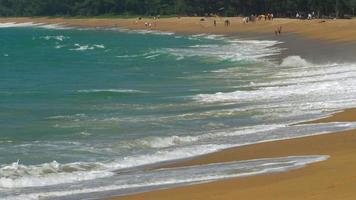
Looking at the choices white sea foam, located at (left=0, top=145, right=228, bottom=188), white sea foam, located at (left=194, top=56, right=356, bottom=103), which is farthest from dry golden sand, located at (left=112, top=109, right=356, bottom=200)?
white sea foam, located at (left=194, top=56, right=356, bottom=103)

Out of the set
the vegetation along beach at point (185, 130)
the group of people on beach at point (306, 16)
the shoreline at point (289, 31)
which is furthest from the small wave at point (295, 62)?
the group of people on beach at point (306, 16)

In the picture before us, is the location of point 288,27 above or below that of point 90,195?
below

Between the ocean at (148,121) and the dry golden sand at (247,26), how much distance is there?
75.6 feet

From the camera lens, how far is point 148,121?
81.0ft

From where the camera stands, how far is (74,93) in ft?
118

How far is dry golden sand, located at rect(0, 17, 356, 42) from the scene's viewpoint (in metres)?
72.4

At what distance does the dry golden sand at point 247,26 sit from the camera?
2852 inches

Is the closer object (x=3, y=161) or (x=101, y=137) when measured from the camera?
(x=3, y=161)

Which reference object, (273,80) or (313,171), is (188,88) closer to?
(273,80)

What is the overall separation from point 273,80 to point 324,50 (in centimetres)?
1821

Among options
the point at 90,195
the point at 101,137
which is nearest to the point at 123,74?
the point at 101,137

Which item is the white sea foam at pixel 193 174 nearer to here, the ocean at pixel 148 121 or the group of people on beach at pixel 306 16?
the ocean at pixel 148 121

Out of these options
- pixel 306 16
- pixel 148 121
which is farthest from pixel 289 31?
pixel 148 121

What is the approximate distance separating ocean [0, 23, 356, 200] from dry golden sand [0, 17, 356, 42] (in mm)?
23052
